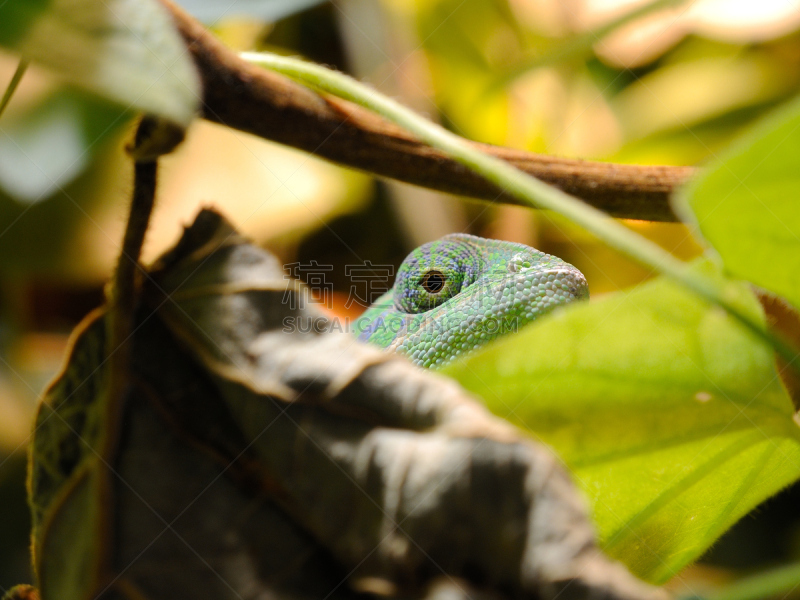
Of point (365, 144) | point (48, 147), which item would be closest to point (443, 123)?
point (48, 147)

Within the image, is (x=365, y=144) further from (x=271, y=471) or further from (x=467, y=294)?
(x=271, y=471)

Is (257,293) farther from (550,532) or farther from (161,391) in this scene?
(550,532)

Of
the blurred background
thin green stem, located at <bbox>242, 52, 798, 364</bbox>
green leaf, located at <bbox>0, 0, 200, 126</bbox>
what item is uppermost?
green leaf, located at <bbox>0, 0, 200, 126</bbox>

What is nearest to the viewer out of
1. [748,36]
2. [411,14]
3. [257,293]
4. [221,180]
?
[257,293]

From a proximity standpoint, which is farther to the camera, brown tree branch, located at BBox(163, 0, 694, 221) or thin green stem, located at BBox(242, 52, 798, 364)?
brown tree branch, located at BBox(163, 0, 694, 221)

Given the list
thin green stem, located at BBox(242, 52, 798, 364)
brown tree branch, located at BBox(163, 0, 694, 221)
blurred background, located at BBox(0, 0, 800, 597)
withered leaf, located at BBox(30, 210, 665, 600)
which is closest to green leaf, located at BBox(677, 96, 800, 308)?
thin green stem, located at BBox(242, 52, 798, 364)

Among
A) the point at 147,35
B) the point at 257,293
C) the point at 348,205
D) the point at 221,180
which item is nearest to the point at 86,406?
the point at 257,293

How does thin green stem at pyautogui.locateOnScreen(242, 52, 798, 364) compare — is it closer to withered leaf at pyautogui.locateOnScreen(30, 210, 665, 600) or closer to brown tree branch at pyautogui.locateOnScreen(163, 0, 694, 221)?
brown tree branch at pyautogui.locateOnScreen(163, 0, 694, 221)
